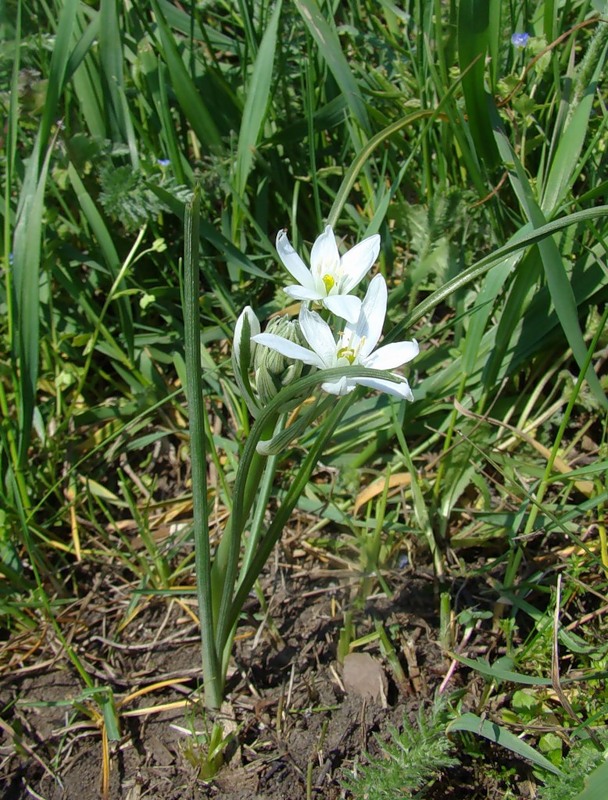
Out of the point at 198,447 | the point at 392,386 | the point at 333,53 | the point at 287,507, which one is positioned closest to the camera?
the point at 392,386

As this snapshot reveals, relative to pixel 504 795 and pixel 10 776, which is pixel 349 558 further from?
pixel 10 776

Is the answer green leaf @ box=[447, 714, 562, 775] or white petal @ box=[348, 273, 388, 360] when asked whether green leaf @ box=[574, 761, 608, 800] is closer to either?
green leaf @ box=[447, 714, 562, 775]

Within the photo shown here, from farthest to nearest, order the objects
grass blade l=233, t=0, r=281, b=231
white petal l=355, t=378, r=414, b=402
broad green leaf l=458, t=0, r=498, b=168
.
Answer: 1. grass blade l=233, t=0, r=281, b=231
2. broad green leaf l=458, t=0, r=498, b=168
3. white petal l=355, t=378, r=414, b=402

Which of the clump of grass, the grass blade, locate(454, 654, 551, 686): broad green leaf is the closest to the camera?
the clump of grass

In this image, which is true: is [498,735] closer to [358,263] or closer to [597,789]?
[597,789]

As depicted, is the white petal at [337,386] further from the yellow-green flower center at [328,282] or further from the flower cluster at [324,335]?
the yellow-green flower center at [328,282]

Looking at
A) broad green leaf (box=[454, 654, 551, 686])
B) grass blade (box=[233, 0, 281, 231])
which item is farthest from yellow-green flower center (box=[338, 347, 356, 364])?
grass blade (box=[233, 0, 281, 231])

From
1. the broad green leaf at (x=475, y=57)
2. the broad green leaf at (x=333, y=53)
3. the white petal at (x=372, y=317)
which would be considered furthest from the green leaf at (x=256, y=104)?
the white petal at (x=372, y=317)

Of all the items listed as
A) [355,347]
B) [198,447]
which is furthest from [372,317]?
[198,447]

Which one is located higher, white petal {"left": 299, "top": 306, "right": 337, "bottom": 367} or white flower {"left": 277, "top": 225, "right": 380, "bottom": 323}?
white flower {"left": 277, "top": 225, "right": 380, "bottom": 323}
